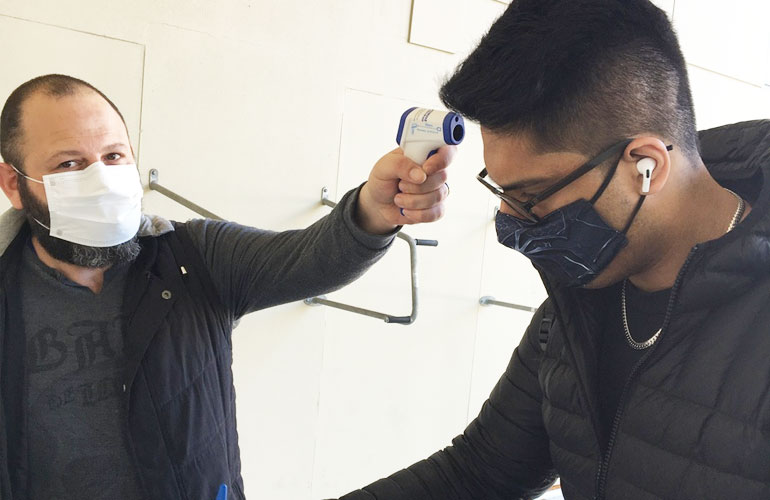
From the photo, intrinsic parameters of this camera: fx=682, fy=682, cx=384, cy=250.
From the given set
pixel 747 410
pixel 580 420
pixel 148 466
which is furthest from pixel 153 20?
pixel 747 410

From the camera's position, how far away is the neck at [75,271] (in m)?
1.47

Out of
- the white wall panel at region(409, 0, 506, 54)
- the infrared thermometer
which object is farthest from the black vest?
the white wall panel at region(409, 0, 506, 54)

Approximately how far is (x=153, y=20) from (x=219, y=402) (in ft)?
4.77

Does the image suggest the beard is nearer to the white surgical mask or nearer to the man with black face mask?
the white surgical mask

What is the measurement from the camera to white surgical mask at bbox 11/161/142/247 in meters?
1.47

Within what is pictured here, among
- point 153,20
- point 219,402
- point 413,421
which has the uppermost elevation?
point 153,20

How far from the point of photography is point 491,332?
3.19m

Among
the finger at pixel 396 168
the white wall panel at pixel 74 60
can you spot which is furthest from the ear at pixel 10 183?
the finger at pixel 396 168

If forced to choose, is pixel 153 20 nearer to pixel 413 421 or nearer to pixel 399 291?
pixel 399 291

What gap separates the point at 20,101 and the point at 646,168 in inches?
50.8

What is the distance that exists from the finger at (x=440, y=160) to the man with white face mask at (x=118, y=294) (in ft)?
0.27

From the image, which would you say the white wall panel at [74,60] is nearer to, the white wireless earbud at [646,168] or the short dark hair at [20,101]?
the short dark hair at [20,101]

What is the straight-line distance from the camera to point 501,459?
1323 mm

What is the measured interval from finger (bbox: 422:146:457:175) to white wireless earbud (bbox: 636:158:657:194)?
28cm
